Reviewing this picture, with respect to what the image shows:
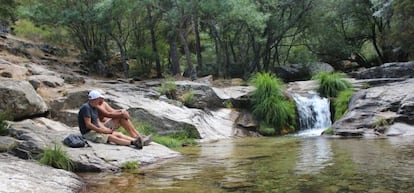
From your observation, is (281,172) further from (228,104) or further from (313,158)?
(228,104)

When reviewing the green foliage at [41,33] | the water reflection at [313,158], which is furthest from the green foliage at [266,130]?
the green foliage at [41,33]

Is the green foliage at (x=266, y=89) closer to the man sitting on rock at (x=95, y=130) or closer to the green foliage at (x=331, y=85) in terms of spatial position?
the green foliage at (x=331, y=85)

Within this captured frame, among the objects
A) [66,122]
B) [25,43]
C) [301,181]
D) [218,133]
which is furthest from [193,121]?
[25,43]

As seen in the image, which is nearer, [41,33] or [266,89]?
[266,89]

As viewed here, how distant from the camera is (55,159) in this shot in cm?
756

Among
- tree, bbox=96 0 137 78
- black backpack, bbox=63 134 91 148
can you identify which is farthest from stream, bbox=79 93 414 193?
tree, bbox=96 0 137 78

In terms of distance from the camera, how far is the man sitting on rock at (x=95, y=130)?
371 inches

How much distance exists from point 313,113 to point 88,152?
35.6ft

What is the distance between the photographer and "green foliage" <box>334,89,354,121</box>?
16.4m

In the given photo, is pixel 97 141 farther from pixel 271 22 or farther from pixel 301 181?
pixel 271 22

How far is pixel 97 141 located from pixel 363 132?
777 cm

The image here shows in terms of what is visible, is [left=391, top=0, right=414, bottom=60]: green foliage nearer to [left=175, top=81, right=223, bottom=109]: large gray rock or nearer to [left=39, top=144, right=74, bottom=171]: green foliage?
[left=175, top=81, right=223, bottom=109]: large gray rock

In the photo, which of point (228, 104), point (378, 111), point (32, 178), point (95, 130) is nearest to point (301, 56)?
point (228, 104)

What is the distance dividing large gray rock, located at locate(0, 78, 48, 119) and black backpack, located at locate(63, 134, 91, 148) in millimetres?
3007
